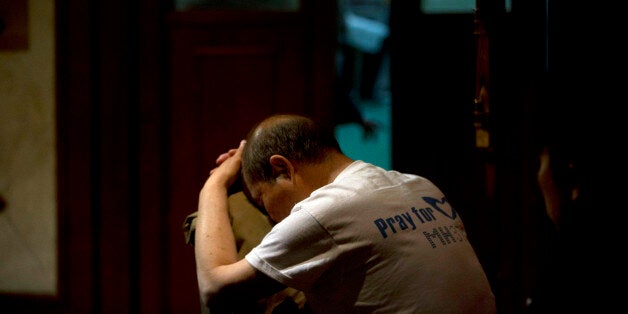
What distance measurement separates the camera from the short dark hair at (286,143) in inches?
72.5

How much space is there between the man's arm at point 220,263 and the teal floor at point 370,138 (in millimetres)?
1701

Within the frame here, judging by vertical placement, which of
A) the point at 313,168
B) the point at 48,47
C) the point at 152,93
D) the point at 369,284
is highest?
the point at 48,47

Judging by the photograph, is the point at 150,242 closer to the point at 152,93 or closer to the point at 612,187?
the point at 152,93

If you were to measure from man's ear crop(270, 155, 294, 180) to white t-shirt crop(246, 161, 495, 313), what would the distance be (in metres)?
0.17

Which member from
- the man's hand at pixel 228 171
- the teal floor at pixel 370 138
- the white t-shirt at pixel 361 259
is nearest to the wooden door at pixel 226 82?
the teal floor at pixel 370 138

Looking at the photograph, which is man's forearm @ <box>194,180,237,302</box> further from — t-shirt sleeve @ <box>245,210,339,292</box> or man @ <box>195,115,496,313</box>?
t-shirt sleeve @ <box>245,210,339,292</box>

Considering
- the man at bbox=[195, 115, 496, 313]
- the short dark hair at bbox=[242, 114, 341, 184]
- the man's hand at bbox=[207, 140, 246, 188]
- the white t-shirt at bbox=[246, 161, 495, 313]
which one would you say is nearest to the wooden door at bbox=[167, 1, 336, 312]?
the man's hand at bbox=[207, 140, 246, 188]

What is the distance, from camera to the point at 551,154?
297cm

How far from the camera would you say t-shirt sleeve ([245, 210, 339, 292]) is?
161 cm

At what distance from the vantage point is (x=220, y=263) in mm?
1705

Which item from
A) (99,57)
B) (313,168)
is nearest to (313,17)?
(99,57)

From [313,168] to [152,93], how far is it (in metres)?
1.85

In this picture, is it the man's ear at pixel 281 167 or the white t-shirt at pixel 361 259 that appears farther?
the man's ear at pixel 281 167

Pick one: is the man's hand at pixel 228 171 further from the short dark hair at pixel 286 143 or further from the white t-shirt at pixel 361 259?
the white t-shirt at pixel 361 259
